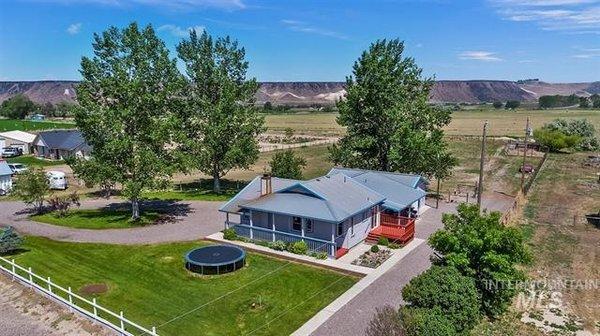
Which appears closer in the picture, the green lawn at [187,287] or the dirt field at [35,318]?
the dirt field at [35,318]

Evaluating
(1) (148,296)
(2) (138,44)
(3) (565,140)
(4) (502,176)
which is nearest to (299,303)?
(1) (148,296)

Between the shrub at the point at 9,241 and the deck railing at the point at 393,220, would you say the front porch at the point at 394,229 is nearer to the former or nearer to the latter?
the deck railing at the point at 393,220

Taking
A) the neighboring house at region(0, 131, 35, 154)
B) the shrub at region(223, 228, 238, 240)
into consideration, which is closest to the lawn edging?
the shrub at region(223, 228, 238, 240)

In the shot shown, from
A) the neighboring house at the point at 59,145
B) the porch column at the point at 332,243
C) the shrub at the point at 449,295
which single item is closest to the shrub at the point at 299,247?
the porch column at the point at 332,243

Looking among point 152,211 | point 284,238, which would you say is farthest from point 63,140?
point 284,238

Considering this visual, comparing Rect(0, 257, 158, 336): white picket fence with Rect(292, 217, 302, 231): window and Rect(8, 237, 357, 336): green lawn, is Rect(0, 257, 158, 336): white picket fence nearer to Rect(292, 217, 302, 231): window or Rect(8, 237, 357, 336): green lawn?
Rect(8, 237, 357, 336): green lawn

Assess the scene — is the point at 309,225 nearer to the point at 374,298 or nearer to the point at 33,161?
the point at 374,298
